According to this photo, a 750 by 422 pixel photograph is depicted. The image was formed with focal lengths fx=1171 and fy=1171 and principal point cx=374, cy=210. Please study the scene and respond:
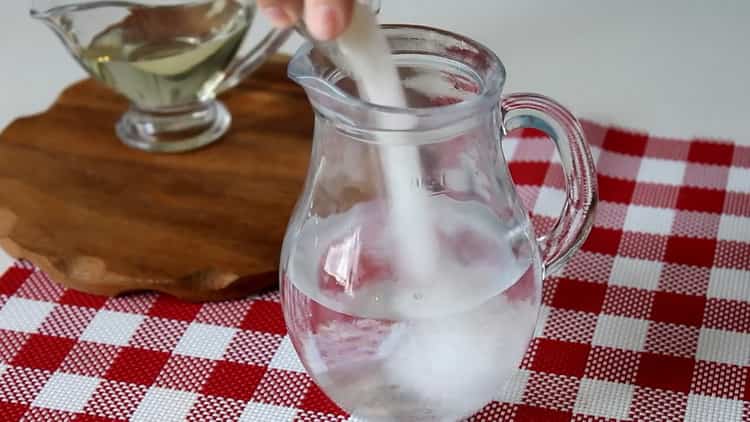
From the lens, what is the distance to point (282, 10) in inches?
23.3

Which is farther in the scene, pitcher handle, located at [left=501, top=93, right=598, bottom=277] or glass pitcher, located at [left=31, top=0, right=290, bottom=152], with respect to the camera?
glass pitcher, located at [left=31, top=0, right=290, bottom=152]

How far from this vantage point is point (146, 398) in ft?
2.46

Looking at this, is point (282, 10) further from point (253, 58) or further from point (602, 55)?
point (602, 55)

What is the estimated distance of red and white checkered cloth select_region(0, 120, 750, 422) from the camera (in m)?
0.74

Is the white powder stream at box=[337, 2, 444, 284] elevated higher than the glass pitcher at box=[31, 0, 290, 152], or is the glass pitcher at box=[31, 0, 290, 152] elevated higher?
the white powder stream at box=[337, 2, 444, 284]

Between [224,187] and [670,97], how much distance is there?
50cm

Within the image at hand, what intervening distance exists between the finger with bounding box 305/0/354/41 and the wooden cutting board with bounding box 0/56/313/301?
30 centimetres

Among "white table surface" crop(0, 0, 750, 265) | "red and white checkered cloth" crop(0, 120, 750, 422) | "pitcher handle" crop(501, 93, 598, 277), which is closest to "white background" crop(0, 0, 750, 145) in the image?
"white table surface" crop(0, 0, 750, 265)

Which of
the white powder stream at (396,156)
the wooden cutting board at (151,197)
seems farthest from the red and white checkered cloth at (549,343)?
the white powder stream at (396,156)

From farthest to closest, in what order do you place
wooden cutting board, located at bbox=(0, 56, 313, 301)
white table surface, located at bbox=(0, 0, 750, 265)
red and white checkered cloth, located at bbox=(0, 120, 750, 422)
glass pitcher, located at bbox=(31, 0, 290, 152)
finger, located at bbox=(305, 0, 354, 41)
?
white table surface, located at bbox=(0, 0, 750, 265) < glass pitcher, located at bbox=(31, 0, 290, 152) < wooden cutting board, located at bbox=(0, 56, 313, 301) < red and white checkered cloth, located at bbox=(0, 120, 750, 422) < finger, located at bbox=(305, 0, 354, 41)

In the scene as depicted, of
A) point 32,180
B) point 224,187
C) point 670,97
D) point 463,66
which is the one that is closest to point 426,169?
point 463,66

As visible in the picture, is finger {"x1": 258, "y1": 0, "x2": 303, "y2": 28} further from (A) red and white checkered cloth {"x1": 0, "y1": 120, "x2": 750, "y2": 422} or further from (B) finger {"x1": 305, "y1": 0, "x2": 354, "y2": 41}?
(A) red and white checkered cloth {"x1": 0, "y1": 120, "x2": 750, "y2": 422}

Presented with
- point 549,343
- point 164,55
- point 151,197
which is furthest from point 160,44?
point 549,343

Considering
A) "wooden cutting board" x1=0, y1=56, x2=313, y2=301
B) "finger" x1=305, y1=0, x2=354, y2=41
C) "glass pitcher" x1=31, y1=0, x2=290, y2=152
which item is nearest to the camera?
"finger" x1=305, y1=0, x2=354, y2=41
